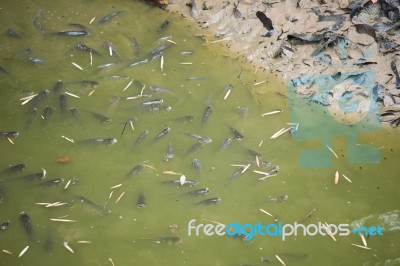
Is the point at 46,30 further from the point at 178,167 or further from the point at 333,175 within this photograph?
the point at 333,175

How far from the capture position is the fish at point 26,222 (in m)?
4.80

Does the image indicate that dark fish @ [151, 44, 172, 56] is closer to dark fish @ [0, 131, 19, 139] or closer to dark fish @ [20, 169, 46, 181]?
dark fish @ [0, 131, 19, 139]

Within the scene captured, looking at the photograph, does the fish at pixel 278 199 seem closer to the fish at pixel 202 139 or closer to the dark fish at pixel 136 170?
the fish at pixel 202 139

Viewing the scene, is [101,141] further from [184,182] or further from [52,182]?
[184,182]

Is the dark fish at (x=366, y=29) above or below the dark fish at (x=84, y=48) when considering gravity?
above

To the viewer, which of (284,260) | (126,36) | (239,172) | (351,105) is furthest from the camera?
(126,36)

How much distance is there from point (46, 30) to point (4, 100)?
1.40 metres

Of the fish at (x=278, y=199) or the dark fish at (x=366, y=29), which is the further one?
the dark fish at (x=366, y=29)

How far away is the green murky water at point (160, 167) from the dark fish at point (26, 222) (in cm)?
4

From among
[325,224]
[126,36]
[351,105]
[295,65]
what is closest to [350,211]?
[325,224]

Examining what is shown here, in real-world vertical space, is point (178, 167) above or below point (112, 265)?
above

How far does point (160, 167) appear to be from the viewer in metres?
5.31

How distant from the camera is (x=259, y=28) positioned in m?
6.62

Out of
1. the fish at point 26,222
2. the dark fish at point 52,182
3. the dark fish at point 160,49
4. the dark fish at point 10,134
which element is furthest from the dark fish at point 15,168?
the dark fish at point 160,49
